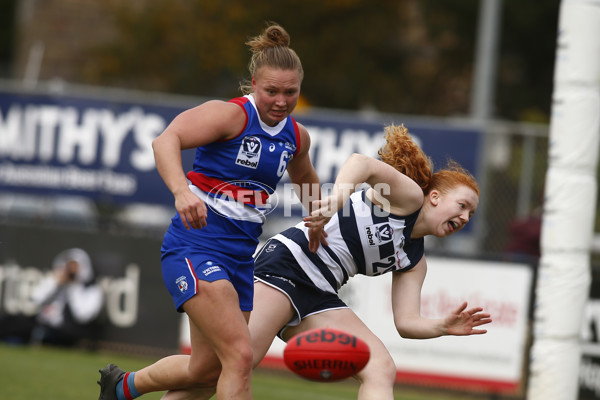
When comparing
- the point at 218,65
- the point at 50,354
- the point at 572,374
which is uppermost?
the point at 218,65

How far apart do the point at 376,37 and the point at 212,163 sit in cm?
1558

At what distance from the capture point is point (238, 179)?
4.61 m

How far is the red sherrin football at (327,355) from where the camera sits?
14.7ft

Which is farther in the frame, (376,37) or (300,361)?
(376,37)

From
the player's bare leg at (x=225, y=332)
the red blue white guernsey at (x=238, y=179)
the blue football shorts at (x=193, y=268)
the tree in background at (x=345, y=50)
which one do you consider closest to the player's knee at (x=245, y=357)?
the player's bare leg at (x=225, y=332)

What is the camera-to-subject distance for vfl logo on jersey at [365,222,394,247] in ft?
15.8

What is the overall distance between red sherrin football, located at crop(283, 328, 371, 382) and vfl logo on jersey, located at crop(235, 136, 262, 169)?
0.88 m

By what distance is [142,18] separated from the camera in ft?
65.6

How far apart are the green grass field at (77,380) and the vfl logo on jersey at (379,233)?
10.4 feet

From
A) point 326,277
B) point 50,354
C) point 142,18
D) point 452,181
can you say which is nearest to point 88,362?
point 50,354

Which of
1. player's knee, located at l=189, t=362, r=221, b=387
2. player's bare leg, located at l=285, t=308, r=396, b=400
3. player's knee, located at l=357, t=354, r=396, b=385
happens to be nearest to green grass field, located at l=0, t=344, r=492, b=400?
player's knee, located at l=189, t=362, r=221, b=387

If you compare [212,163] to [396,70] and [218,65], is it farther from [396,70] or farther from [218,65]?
[396,70]

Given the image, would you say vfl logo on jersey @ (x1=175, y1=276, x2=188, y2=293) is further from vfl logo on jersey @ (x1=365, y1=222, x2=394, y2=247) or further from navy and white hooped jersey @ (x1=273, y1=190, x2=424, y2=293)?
vfl logo on jersey @ (x1=365, y1=222, x2=394, y2=247)

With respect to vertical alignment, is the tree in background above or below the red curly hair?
above
